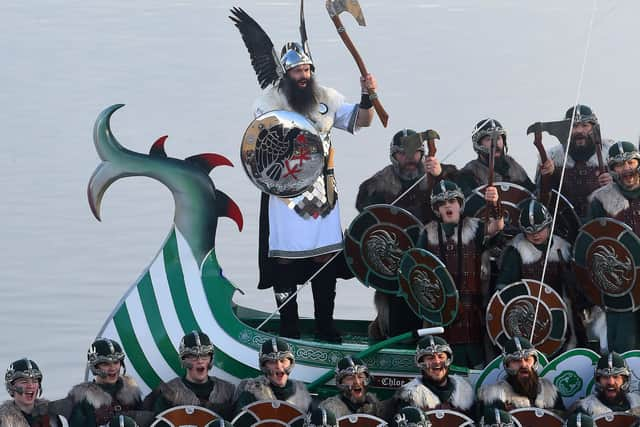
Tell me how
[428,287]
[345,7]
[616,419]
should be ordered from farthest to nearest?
[345,7], [428,287], [616,419]

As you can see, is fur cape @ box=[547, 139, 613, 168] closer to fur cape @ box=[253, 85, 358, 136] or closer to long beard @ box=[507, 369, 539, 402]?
fur cape @ box=[253, 85, 358, 136]

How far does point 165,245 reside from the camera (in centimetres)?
1155

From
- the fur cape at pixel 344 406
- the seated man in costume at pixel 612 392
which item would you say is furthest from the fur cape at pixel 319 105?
the seated man in costume at pixel 612 392

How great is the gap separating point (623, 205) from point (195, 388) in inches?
102

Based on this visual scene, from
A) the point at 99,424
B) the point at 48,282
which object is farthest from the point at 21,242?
the point at 99,424

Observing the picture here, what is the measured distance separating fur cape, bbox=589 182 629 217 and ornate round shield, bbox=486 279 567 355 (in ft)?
1.95

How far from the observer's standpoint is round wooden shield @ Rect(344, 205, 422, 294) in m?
11.3

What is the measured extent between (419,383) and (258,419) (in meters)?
0.86

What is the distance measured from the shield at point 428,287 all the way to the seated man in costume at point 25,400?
2.16m

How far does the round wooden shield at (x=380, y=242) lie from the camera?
11.3m

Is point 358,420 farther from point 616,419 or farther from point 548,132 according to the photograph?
point 548,132

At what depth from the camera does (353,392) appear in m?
10.2

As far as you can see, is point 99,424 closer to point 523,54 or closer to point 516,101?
point 516,101

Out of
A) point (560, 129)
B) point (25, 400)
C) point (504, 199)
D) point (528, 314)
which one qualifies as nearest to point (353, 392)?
point (528, 314)
